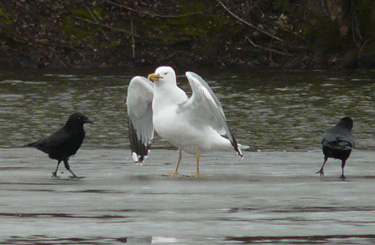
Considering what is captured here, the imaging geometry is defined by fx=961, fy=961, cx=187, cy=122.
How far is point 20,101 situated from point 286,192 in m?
9.82

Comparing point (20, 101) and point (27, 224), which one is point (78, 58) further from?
point (27, 224)

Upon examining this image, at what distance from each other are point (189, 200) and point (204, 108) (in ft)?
6.90

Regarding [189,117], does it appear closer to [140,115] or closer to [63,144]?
[63,144]

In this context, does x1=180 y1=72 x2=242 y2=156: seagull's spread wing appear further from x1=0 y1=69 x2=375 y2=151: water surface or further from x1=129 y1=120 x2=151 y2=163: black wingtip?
x1=0 y1=69 x2=375 y2=151: water surface

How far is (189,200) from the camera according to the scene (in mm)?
8289

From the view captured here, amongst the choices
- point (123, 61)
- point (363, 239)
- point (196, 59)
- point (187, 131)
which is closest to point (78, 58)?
point (123, 61)

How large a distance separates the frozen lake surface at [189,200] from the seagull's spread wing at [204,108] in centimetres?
47

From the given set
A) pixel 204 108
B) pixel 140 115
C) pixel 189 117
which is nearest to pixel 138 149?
pixel 140 115

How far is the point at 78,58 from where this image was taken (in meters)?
25.4

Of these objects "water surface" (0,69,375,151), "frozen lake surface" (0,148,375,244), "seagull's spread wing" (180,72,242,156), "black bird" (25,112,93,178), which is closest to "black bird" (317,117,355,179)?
"frozen lake surface" (0,148,375,244)

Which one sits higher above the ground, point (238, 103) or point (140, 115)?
point (140, 115)

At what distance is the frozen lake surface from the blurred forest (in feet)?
44.1

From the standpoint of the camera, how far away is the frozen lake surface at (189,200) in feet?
21.7

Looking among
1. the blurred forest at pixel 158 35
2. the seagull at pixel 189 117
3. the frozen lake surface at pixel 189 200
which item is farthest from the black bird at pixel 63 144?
the blurred forest at pixel 158 35
